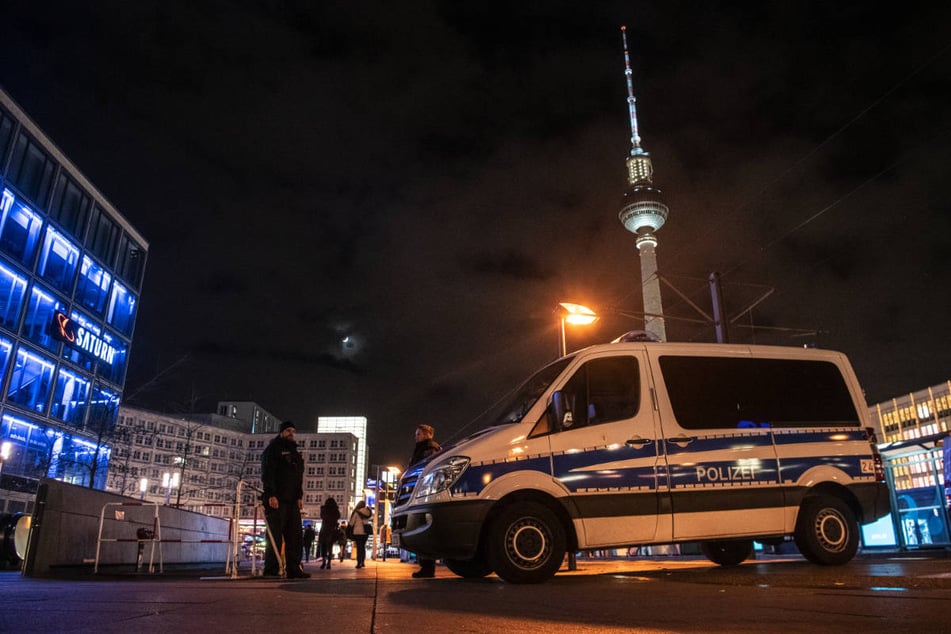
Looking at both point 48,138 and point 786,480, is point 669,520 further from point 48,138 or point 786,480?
point 48,138

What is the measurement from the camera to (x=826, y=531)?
25.0ft

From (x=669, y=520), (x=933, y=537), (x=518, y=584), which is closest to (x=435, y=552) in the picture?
(x=518, y=584)

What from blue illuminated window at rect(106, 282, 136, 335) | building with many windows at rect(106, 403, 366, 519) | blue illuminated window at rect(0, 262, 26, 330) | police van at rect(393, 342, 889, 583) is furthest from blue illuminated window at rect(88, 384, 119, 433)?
building with many windows at rect(106, 403, 366, 519)

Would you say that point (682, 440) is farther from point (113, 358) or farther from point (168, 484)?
point (113, 358)

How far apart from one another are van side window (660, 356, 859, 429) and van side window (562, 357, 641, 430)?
0.46 metres

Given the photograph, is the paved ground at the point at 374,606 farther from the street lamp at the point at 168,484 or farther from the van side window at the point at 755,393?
the street lamp at the point at 168,484

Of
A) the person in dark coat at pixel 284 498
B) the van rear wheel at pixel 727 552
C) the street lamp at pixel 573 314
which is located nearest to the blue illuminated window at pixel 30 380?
the street lamp at pixel 573 314

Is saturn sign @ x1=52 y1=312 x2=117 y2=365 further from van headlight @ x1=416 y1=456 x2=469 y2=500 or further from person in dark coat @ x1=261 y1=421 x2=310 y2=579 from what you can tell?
van headlight @ x1=416 y1=456 x2=469 y2=500

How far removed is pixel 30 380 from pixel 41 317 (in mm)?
3915

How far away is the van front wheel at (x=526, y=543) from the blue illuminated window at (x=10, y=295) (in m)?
40.2

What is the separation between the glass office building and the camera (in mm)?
37312

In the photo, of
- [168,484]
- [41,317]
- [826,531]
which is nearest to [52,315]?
[41,317]

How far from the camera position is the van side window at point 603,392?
709cm

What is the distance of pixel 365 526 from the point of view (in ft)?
57.1
